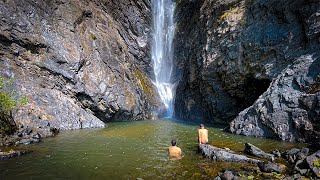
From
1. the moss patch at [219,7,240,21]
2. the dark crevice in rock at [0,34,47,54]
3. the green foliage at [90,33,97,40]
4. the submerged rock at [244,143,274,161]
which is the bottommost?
the submerged rock at [244,143,274,161]

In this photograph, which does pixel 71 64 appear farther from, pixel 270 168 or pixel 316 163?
pixel 316 163

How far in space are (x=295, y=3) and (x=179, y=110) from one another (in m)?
25.0

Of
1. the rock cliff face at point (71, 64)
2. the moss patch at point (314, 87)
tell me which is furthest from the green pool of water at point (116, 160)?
the rock cliff face at point (71, 64)

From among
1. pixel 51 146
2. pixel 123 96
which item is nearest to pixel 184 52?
pixel 123 96

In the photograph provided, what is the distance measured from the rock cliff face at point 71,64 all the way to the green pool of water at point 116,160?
935cm

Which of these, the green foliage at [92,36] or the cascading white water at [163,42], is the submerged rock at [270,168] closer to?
the green foliage at [92,36]

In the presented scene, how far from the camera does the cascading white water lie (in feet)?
174

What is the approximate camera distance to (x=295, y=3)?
25531 mm

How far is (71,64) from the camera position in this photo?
3500cm

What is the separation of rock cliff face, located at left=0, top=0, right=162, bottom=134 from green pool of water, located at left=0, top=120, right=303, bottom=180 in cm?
935

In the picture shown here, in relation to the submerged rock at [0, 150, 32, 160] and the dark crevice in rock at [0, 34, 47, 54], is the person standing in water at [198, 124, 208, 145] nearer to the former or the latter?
the submerged rock at [0, 150, 32, 160]

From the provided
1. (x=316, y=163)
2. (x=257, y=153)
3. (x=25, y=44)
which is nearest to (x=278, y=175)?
(x=316, y=163)

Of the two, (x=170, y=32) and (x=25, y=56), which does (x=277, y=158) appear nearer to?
(x=25, y=56)

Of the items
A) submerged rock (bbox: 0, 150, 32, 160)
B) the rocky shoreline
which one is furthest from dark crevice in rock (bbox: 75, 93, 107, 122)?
the rocky shoreline
